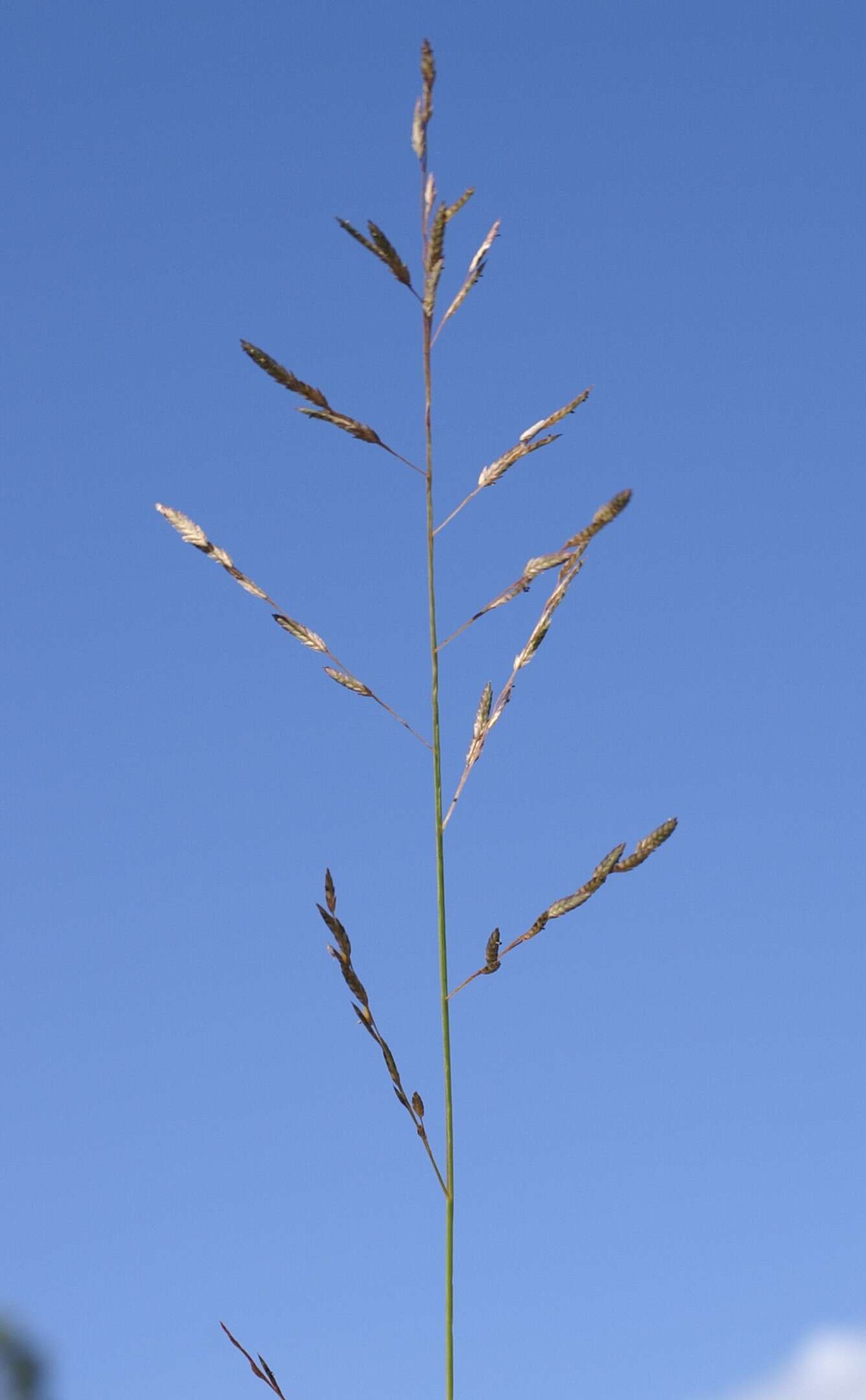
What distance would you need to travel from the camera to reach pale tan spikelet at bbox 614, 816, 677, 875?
2.04 metres

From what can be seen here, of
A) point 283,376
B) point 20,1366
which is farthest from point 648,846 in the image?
point 20,1366

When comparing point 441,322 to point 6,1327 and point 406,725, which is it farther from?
point 6,1327

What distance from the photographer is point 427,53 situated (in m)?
2.27

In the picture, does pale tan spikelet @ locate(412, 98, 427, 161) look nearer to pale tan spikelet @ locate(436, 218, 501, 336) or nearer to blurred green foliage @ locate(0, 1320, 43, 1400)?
pale tan spikelet @ locate(436, 218, 501, 336)

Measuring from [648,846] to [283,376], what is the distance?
883mm

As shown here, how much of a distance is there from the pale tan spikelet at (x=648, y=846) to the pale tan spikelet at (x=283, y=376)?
83cm

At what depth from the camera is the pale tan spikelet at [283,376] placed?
2.23m

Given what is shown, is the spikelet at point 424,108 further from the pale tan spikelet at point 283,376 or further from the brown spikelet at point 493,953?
the brown spikelet at point 493,953

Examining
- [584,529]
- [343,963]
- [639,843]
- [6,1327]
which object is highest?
[6,1327]

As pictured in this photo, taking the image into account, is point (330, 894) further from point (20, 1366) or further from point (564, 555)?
point (20, 1366)

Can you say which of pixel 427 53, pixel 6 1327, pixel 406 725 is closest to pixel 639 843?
pixel 406 725

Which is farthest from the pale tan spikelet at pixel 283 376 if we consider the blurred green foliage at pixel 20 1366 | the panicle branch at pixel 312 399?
the blurred green foliage at pixel 20 1366

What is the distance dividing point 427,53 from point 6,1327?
125ft

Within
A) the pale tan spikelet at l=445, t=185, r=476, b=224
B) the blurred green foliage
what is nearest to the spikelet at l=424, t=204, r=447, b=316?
the pale tan spikelet at l=445, t=185, r=476, b=224
